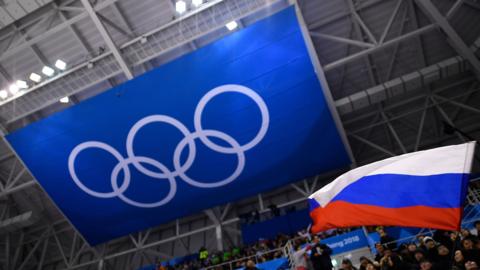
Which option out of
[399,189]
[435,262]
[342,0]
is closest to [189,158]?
[342,0]

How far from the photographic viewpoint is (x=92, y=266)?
24.4m

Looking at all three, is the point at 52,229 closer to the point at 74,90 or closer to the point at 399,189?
the point at 74,90

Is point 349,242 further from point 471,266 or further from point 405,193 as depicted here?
point 405,193

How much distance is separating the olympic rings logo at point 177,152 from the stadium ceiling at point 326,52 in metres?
2.55

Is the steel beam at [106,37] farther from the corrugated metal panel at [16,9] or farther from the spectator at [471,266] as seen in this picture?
the spectator at [471,266]

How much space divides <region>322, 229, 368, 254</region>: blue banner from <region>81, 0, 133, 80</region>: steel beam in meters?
10.8

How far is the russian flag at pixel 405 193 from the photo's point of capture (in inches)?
148

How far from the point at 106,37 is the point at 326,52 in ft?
33.1

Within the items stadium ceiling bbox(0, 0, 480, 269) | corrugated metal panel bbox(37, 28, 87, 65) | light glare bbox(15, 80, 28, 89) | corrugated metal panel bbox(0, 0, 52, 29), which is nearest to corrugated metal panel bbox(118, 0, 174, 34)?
stadium ceiling bbox(0, 0, 480, 269)

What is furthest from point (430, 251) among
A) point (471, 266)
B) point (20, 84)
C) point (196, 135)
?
point (20, 84)

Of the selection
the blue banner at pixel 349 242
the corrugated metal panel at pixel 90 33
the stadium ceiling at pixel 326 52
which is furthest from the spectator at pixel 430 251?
the corrugated metal panel at pixel 90 33

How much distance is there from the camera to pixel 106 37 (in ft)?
48.1

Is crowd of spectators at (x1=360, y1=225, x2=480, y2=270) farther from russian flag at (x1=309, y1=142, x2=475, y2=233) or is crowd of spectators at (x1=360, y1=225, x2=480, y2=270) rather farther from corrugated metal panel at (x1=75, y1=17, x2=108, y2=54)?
corrugated metal panel at (x1=75, y1=17, x2=108, y2=54)

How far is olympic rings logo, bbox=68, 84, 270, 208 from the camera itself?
15.5 meters
